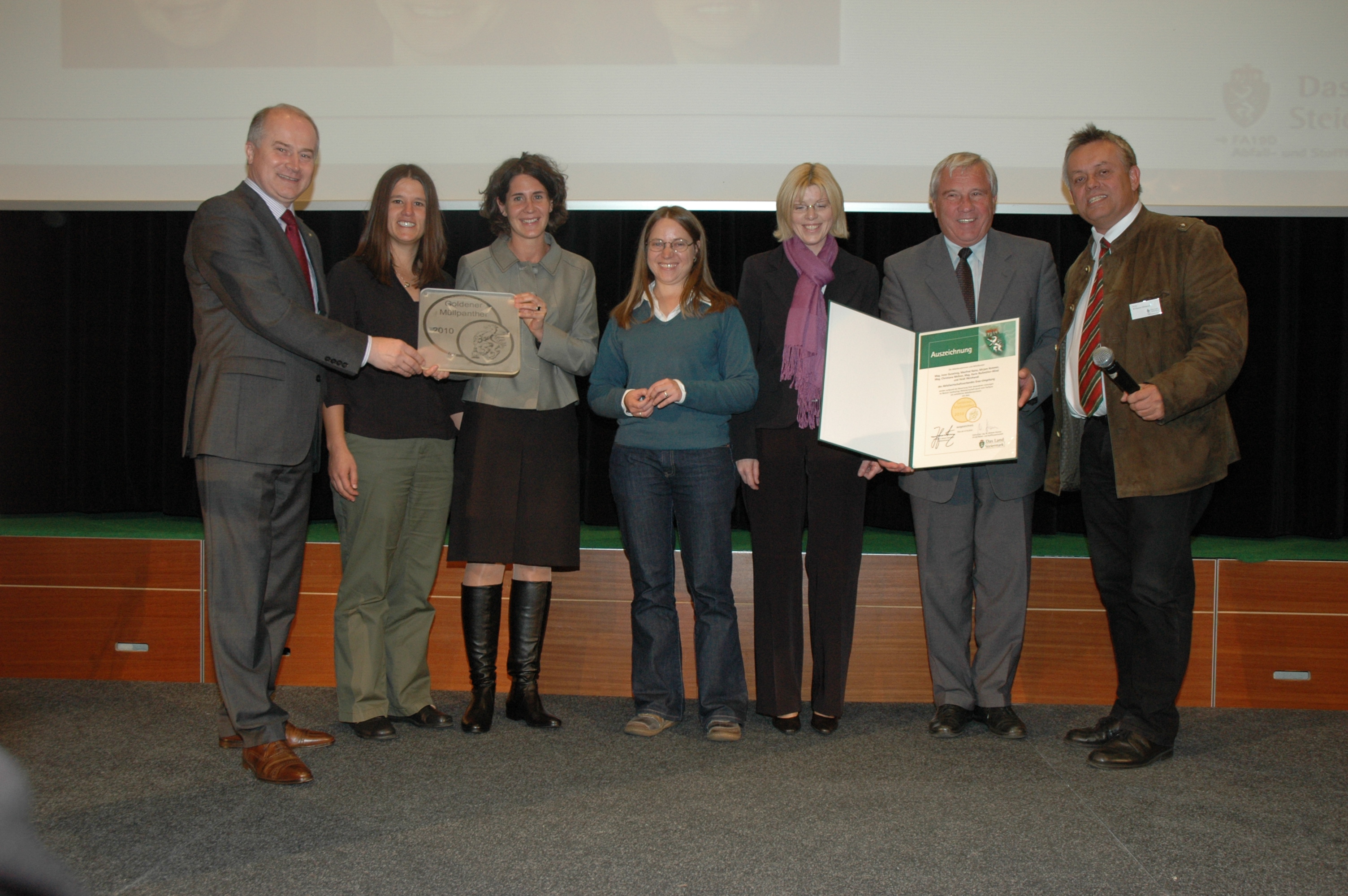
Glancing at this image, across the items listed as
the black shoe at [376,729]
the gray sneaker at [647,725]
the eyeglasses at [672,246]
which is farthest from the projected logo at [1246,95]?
the black shoe at [376,729]

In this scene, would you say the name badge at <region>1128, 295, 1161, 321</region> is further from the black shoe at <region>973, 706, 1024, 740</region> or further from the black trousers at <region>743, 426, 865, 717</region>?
the black shoe at <region>973, 706, 1024, 740</region>

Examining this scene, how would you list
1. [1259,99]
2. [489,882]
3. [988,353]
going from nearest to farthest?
[489,882], [988,353], [1259,99]

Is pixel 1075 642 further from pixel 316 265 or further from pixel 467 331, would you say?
pixel 316 265

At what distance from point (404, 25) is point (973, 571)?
3.00 metres

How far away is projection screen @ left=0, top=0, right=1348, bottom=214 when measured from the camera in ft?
11.6

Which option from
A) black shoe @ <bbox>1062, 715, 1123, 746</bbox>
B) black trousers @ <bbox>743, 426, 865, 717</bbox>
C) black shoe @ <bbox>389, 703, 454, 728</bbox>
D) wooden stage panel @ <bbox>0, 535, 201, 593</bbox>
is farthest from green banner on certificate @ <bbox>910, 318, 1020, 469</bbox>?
wooden stage panel @ <bbox>0, 535, 201, 593</bbox>

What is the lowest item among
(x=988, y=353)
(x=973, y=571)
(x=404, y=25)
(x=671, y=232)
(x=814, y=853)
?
(x=814, y=853)

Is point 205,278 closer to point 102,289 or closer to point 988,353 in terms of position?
point 988,353

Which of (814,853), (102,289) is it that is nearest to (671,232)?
(814,853)

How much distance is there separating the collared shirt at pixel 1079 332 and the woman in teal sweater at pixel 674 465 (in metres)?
0.92

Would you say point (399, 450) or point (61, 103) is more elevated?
point (61, 103)

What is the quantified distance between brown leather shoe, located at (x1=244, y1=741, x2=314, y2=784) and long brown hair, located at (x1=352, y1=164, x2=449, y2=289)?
1.30m

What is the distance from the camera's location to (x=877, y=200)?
3650mm

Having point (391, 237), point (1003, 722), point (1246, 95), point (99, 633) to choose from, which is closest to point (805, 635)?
point (1003, 722)
